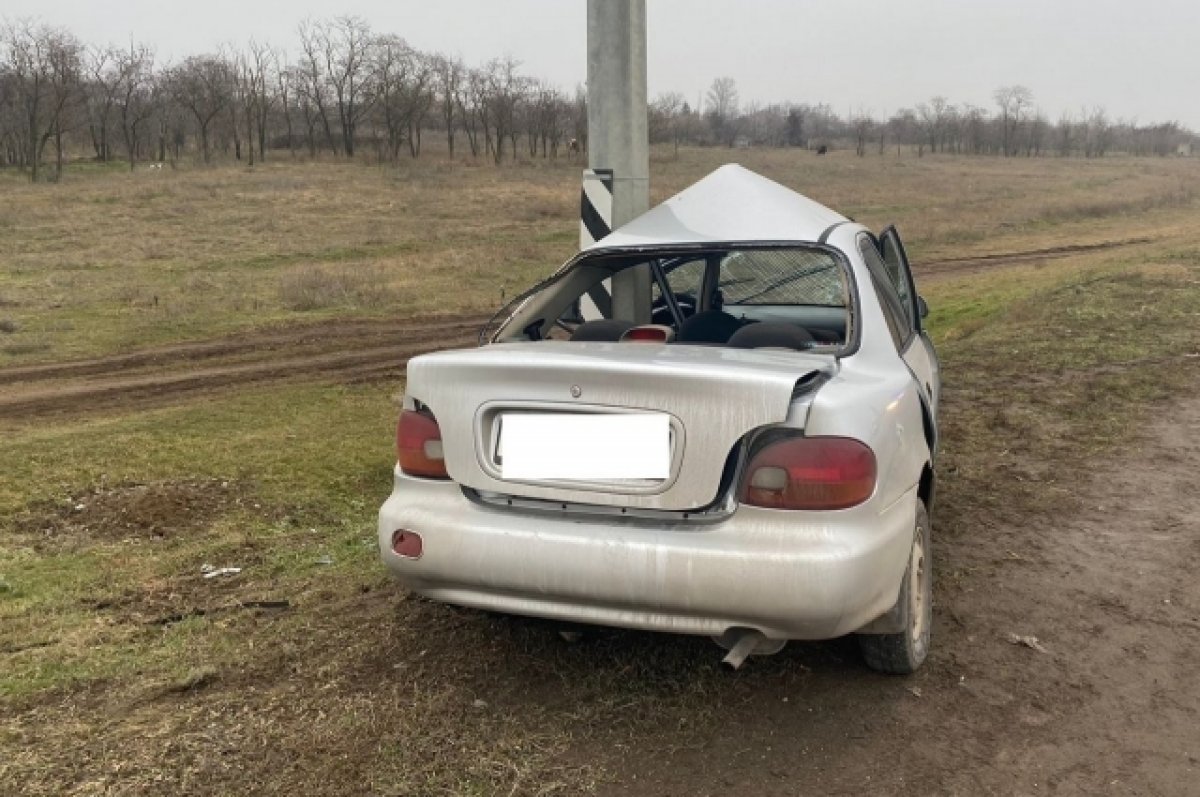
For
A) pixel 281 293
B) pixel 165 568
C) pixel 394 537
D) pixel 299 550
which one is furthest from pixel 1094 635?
pixel 281 293

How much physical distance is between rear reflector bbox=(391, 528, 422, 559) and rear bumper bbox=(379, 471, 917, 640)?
98 mm

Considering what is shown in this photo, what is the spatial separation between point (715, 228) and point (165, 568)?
2.90m

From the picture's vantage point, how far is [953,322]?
13039 mm

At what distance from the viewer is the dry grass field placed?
2734 millimetres

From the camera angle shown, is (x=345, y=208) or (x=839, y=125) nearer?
(x=345, y=208)

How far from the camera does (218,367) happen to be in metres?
11.4

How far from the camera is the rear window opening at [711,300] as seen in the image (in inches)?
145

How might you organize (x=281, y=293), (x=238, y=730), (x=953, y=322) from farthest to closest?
(x=281, y=293), (x=953, y=322), (x=238, y=730)

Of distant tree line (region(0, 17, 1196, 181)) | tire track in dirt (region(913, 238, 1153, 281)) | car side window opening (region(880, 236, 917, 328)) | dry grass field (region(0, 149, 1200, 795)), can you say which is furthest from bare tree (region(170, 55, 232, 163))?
car side window opening (region(880, 236, 917, 328))

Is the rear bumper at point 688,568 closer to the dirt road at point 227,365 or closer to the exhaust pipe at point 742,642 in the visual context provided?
the exhaust pipe at point 742,642

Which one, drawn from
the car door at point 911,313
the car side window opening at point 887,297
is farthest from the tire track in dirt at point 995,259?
the car side window opening at point 887,297

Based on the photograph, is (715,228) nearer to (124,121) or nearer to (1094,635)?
(1094,635)

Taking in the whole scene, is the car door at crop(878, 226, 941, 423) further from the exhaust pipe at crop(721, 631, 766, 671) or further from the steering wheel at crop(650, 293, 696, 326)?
the exhaust pipe at crop(721, 631, 766, 671)

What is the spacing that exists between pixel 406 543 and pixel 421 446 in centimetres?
30
